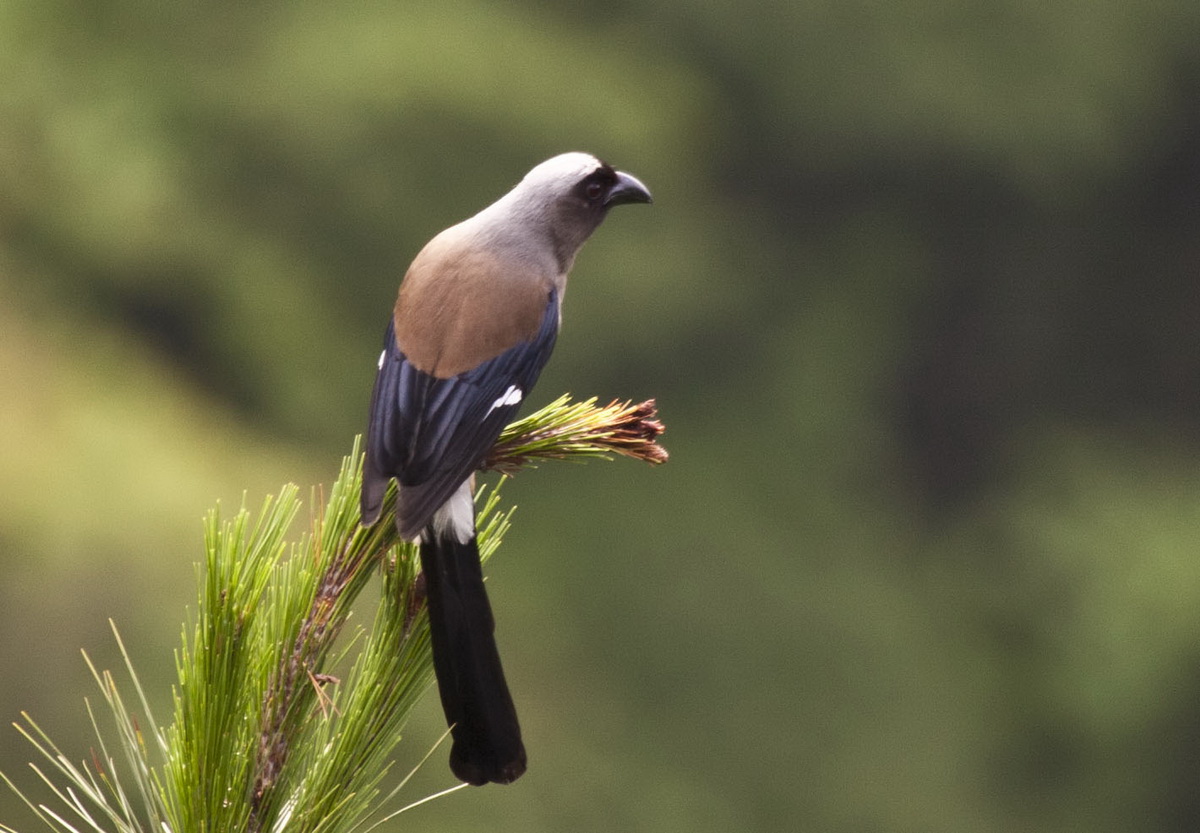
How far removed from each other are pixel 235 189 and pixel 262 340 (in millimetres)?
675

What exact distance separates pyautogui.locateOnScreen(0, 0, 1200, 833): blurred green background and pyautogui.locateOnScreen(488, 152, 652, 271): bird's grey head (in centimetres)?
224

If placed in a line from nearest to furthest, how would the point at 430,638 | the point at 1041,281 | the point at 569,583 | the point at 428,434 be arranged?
the point at 430,638 < the point at 428,434 < the point at 569,583 < the point at 1041,281

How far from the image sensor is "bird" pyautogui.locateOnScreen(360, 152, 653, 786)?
162cm

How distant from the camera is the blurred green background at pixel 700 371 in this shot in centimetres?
532

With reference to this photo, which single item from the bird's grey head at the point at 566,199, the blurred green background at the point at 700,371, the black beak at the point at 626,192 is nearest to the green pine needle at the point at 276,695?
the bird's grey head at the point at 566,199

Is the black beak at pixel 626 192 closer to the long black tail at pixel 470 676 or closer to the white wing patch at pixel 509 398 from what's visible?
the white wing patch at pixel 509 398

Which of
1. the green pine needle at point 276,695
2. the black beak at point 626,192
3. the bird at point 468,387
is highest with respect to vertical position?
the black beak at point 626,192

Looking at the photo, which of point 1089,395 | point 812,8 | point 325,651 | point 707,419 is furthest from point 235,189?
point 1089,395

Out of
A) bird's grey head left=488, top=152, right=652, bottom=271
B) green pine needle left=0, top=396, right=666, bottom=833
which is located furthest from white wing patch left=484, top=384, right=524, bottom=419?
bird's grey head left=488, top=152, right=652, bottom=271

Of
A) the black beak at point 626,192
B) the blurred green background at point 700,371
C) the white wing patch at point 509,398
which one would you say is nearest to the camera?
the white wing patch at point 509,398

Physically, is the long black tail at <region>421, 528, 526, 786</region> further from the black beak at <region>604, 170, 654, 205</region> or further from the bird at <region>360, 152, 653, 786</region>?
the black beak at <region>604, 170, 654, 205</region>

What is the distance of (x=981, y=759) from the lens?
7039mm

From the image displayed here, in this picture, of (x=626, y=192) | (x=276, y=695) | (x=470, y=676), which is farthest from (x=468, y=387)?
(x=626, y=192)

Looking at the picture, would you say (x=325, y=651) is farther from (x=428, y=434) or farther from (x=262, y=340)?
(x=262, y=340)
